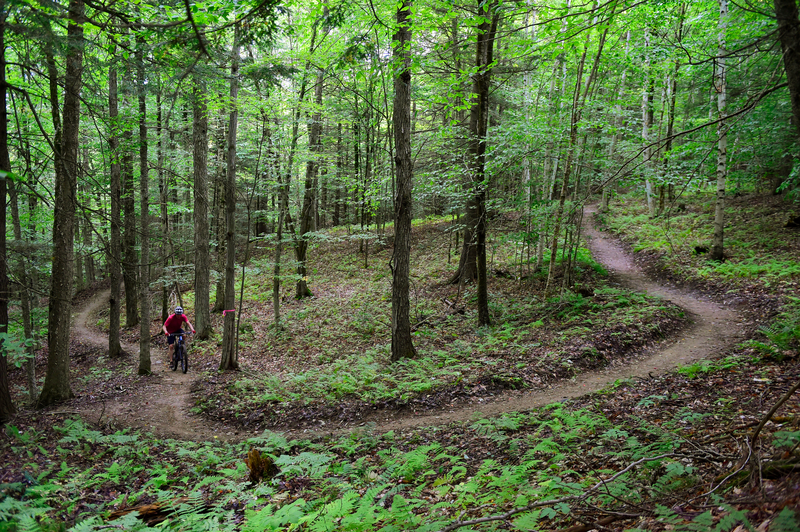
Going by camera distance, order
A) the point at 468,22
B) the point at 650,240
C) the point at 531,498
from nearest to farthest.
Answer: the point at 531,498
the point at 468,22
the point at 650,240

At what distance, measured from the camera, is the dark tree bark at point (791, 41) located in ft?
8.79

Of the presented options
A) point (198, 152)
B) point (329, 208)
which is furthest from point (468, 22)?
point (329, 208)

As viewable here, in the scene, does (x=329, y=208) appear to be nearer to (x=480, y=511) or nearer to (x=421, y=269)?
(x=421, y=269)

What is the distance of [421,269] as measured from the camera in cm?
1811

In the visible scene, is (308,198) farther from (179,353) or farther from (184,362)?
(184,362)

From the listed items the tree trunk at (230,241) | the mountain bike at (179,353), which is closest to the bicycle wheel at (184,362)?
the mountain bike at (179,353)

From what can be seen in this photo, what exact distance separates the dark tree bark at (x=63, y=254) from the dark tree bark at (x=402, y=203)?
595cm

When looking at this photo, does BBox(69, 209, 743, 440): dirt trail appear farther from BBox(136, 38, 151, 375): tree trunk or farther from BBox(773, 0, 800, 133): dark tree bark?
BBox(773, 0, 800, 133): dark tree bark

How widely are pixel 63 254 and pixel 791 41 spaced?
34.5 feet

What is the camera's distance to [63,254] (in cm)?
756

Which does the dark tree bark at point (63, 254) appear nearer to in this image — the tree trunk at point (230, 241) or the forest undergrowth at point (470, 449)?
the forest undergrowth at point (470, 449)

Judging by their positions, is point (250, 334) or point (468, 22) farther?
point (250, 334)

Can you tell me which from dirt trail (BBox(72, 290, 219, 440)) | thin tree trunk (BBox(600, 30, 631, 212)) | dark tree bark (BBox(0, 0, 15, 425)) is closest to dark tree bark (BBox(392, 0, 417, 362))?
thin tree trunk (BBox(600, 30, 631, 212))

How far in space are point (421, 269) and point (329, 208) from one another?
1814cm
